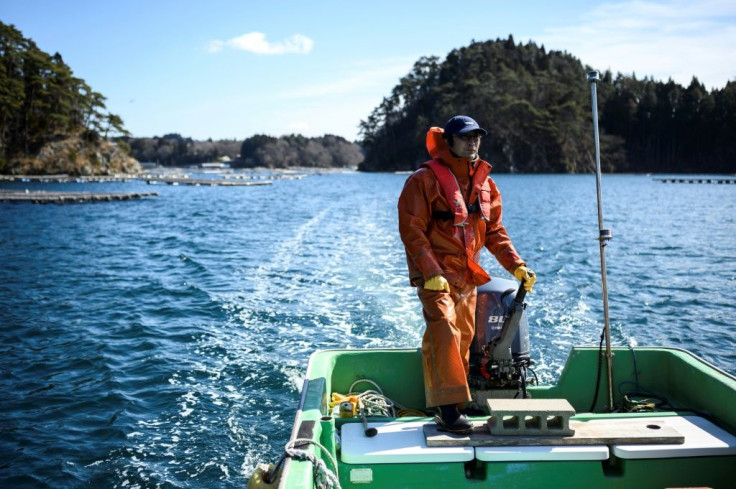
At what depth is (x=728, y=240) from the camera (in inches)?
1030

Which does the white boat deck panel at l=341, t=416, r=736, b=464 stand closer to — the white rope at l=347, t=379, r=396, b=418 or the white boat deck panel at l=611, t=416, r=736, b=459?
the white boat deck panel at l=611, t=416, r=736, b=459

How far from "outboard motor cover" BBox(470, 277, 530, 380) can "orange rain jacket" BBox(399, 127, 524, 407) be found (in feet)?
1.87

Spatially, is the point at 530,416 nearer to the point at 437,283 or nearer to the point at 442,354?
the point at 442,354

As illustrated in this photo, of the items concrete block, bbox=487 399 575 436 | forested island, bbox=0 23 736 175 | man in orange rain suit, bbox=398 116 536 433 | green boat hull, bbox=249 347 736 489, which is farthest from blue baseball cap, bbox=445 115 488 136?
forested island, bbox=0 23 736 175

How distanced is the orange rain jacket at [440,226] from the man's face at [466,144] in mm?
62

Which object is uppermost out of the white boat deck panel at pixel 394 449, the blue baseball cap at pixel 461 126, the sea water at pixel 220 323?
the blue baseball cap at pixel 461 126

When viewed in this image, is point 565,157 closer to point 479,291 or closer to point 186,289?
point 186,289

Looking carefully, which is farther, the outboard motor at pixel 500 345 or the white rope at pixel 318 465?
the outboard motor at pixel 500 345

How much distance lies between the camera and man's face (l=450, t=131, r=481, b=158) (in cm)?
442

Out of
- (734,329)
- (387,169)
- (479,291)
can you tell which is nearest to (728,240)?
(734,329)

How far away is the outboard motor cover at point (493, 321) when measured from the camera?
524cm

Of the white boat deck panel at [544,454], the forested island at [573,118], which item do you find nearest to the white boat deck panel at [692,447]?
the white boat deck panel at [544,454]

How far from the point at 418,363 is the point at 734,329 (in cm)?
963

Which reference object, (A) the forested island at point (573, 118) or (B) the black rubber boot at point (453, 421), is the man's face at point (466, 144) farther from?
(A) the forested island at point (573, 118)
